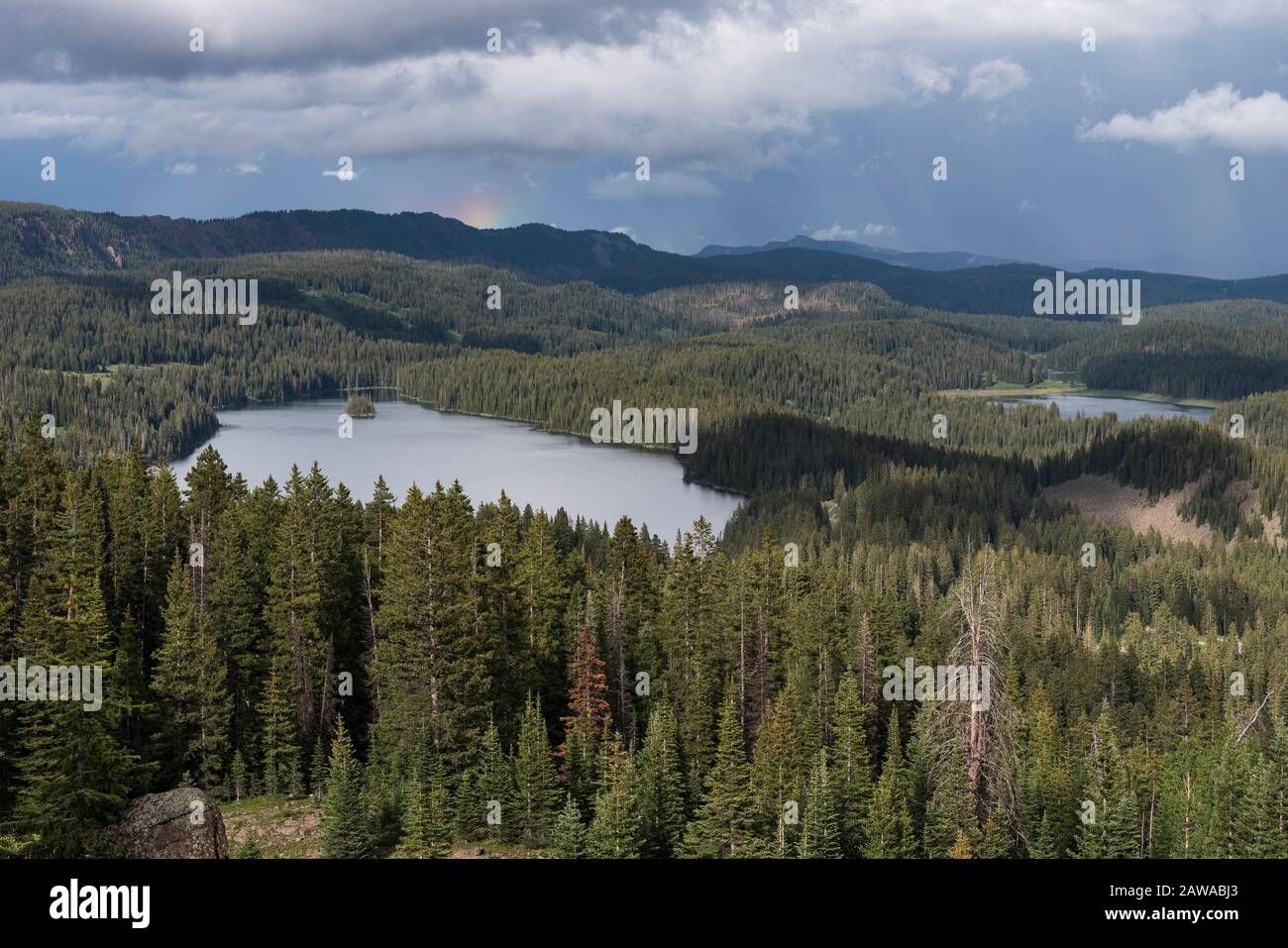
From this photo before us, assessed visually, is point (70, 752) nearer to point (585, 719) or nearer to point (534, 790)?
point (534, 790)

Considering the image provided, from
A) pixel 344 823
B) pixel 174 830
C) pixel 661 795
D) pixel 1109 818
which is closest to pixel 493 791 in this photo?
pixel 661 795

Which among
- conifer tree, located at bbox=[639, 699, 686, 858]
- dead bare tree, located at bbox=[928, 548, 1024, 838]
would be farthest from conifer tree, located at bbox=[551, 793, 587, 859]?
dead bare tree, located at bbox=[928, 548, 1024, 838]

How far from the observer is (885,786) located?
50031 millimetres

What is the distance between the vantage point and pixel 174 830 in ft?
Result: 129

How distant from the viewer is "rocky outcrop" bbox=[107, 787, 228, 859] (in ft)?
126

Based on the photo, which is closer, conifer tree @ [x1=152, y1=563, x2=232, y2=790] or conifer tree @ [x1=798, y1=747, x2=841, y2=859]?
conifer tree @ [x1=798, y1=747, x2=841, y2=859]

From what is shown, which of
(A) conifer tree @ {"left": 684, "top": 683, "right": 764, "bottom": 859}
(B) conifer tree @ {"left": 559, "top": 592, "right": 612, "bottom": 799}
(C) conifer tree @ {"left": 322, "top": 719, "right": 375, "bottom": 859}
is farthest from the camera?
(B) conifer tree @ {"left": 559, "top": 592, "right": 612, "bottom": 799}

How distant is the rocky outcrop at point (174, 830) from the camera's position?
38469mm

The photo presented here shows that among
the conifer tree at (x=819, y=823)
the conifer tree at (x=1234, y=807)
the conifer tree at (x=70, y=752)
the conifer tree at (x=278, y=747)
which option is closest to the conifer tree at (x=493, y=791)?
the conifer tree at (x=278, y=747)

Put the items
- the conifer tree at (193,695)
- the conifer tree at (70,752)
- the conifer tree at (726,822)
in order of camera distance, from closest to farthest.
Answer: the conifer tree at (70,752)
the conifer tree at (726,822)
the conifer tree at (193,695)

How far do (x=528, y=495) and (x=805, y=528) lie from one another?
44465mm

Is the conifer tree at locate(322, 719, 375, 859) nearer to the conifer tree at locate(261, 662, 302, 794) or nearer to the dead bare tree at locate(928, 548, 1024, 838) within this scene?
the conifer tree at locate(261, 662, 302, 794)

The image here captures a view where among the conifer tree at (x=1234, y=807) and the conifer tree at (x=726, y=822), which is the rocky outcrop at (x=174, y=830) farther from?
the conifer tree at (x=1234, y=807)
